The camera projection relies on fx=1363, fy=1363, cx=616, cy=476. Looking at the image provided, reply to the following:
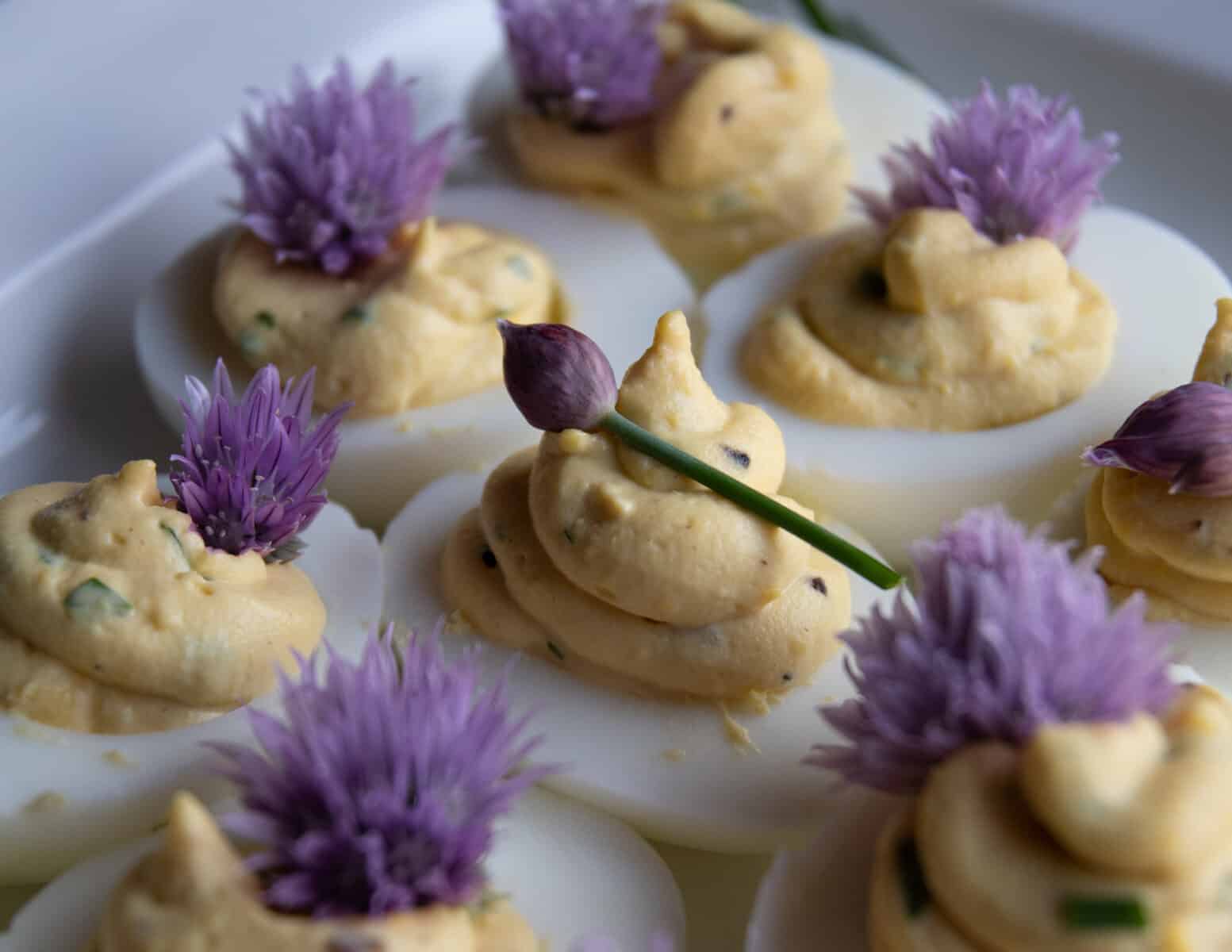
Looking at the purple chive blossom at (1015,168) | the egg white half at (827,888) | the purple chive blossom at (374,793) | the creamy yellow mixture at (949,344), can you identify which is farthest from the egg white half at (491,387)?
the egg white half at (827,888)

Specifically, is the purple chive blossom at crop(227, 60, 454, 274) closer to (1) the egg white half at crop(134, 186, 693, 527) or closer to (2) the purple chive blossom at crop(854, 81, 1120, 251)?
(1) the egg white half at crop(134, 186, 693, 527)

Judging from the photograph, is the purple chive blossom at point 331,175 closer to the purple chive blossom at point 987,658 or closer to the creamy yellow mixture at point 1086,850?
the purple chive blossom at point 987,658

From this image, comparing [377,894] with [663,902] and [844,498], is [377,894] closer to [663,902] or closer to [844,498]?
[663,902]

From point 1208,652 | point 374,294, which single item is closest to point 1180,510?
point 1208,652

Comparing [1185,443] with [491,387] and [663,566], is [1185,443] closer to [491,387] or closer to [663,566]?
[663,566]

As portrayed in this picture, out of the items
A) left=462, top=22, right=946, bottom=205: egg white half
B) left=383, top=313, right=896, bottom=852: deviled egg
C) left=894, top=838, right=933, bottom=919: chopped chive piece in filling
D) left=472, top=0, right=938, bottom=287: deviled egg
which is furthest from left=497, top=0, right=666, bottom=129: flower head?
left=894, top=838, right=933, bottom=919: chopped chive piece in filling

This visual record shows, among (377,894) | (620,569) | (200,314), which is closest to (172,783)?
(377,894)
